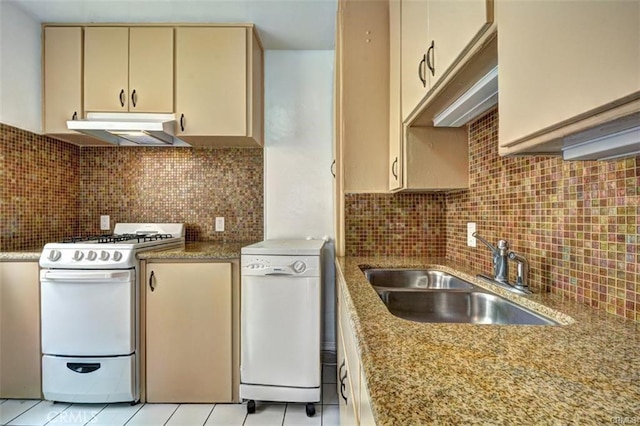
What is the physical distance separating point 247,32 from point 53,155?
5.44ft

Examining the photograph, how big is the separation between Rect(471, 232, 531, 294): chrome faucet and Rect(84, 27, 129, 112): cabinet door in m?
2.33

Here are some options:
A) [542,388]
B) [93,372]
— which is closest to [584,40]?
[542,388]

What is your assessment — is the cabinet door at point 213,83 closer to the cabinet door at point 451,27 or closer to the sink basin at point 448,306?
the cabinet door at point 451,27

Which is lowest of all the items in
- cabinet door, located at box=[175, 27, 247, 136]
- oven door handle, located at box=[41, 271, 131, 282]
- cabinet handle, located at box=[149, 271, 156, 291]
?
cabinet handle, located at box=[149, 271, 156, 291]

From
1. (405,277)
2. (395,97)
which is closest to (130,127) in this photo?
(395,97)

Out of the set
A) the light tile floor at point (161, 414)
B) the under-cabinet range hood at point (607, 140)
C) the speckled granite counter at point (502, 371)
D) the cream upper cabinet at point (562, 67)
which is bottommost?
the light tile floor at point (161, 414)

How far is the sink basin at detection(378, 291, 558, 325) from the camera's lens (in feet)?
3.57

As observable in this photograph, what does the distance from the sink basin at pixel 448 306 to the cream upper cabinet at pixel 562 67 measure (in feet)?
2.05

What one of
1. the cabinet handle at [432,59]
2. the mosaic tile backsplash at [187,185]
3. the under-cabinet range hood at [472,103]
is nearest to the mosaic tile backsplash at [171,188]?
the mosaic tile backsplash at [187,185]

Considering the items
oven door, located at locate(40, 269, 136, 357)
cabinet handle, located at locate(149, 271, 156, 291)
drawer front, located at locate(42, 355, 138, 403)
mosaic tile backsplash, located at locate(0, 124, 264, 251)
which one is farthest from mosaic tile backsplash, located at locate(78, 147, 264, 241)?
drawer front, located at locate(42, 355, 138, 403)

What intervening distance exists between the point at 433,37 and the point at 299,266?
1252mm

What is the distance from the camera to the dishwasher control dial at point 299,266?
1.78 metres

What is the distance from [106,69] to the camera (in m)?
2.10

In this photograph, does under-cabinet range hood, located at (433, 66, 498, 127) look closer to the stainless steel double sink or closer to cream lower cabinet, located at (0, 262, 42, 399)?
the stainless steel double sink
